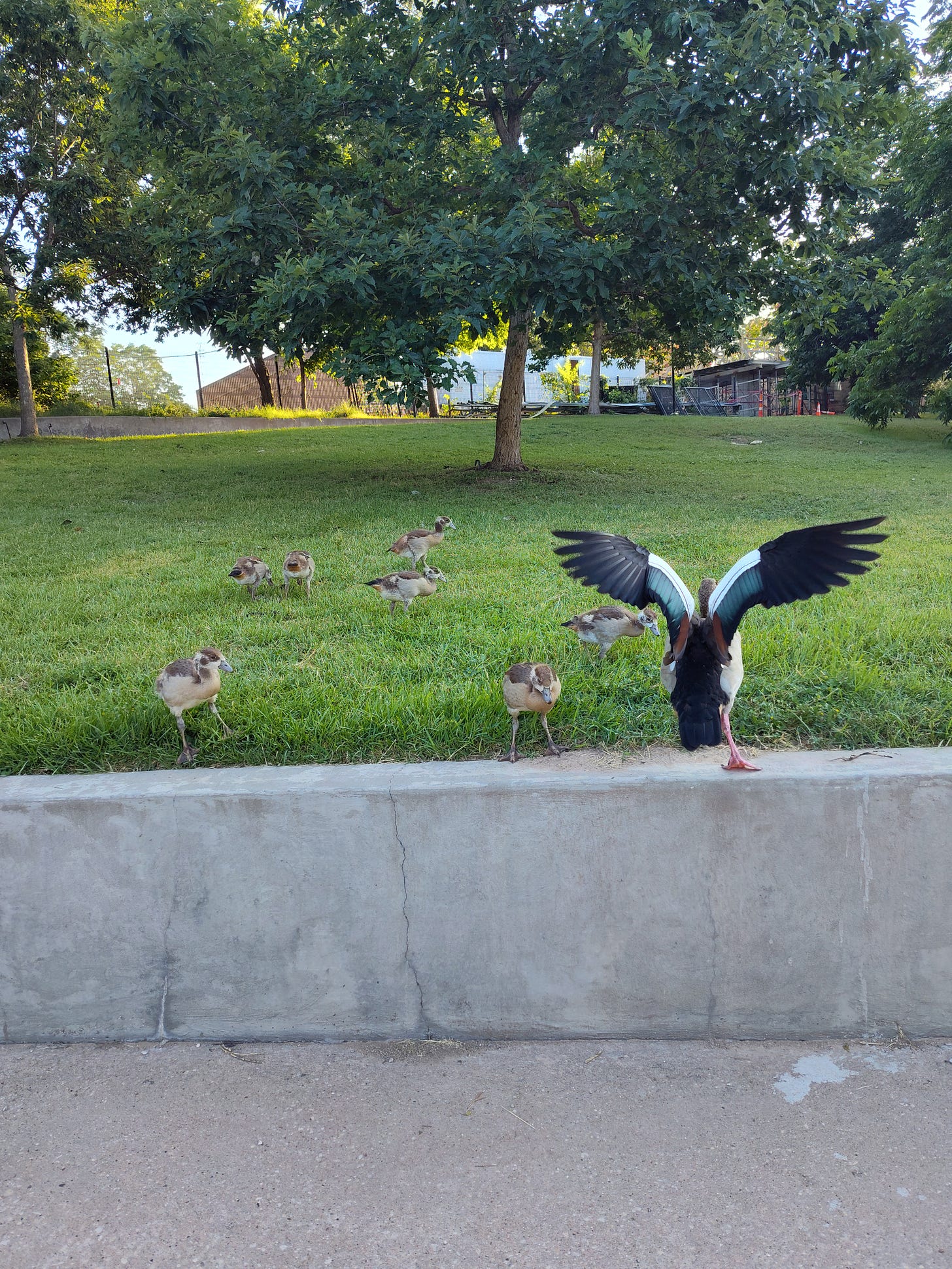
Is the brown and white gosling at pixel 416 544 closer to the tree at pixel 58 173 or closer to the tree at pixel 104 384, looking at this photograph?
the tree at pixel 58 173

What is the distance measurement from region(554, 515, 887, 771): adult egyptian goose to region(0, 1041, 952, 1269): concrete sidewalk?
4.11ft

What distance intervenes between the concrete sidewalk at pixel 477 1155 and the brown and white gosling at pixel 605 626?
7.44ft

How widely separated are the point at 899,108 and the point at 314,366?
8555 mm

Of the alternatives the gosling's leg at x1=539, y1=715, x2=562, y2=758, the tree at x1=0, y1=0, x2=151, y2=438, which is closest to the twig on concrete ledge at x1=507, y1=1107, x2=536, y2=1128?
the gosling's leg at x1=539, y1=715, x2=562, y2=758

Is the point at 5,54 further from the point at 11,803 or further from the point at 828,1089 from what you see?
the point at 828,1089

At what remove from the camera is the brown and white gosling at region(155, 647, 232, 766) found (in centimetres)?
414

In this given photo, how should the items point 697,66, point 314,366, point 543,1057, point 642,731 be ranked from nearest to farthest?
point 543,1057 → point 642,731 → point 697,66 → point 314,366

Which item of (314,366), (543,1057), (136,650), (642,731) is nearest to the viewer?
(543,1057)

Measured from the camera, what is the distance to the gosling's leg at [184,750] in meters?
4.15

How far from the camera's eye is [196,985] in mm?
3643

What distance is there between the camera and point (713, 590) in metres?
3.78

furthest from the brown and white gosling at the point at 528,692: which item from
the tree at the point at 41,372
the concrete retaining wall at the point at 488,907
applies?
the tree at the point at 41,372

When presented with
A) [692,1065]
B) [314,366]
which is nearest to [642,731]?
[692,1065]

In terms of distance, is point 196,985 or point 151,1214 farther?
point 196,985
